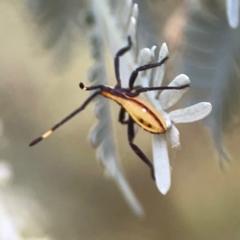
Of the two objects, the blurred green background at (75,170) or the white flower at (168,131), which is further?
the blurred green background at (75,170)

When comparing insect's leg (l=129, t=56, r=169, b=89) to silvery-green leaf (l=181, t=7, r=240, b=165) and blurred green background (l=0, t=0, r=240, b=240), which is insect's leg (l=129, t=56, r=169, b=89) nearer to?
silvery-green leaf (l=181, t=7, r=240, b=165)

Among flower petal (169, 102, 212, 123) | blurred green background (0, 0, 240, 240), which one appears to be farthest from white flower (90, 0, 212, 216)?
blurred green background (0, 0, 240, 240)

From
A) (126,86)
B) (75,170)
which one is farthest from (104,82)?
(75,170)

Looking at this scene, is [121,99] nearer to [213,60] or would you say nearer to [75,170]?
[213,60]

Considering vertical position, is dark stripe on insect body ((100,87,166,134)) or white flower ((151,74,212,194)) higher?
dark stripe on insect body ((100,87,166,134))

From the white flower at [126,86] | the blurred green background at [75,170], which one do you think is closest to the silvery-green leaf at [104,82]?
the white flower at [126,86]

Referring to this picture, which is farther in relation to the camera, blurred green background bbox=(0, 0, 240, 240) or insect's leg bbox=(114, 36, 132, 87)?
blurred green background bbox=(0, 0, 240, 240)

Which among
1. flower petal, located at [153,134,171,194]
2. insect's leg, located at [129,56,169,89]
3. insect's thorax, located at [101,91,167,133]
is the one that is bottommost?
flower petal, located at [153,134,171,194]

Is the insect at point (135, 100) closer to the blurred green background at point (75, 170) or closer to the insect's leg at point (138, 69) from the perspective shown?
the insect's leg at point (138, 69)
